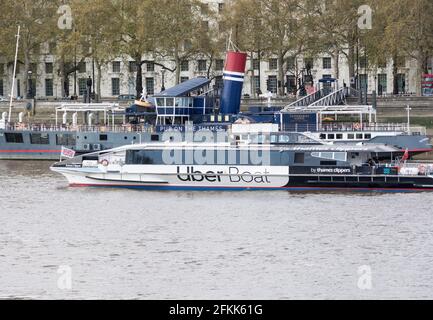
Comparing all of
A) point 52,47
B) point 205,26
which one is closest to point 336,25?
point 205,26

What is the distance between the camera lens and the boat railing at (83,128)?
9726cm

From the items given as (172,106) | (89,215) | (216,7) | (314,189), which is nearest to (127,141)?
(172,106)

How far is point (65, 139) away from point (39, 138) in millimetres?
1940

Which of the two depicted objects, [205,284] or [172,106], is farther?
[172,106]

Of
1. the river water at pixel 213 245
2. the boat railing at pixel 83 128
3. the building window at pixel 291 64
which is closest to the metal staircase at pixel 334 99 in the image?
the boat railing at pixel 83 128

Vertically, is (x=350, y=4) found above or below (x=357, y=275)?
above

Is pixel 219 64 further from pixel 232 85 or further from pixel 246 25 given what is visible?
pixel 232 85

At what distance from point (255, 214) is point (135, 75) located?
77239 mm

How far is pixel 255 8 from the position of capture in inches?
4729

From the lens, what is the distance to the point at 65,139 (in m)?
99.5

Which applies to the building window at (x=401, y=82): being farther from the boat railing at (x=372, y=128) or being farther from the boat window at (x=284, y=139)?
the boat window at (x=284, y=139)
